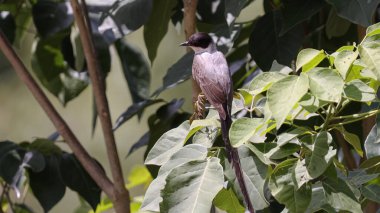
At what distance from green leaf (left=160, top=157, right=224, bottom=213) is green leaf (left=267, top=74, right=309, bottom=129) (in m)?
0.19

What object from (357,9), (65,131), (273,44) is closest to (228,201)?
(357,9)

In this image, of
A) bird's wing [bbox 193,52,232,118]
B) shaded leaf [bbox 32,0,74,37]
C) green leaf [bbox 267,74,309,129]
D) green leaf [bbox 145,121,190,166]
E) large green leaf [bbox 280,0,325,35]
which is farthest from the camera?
shaded leaf [bbox 32,0,74,37]

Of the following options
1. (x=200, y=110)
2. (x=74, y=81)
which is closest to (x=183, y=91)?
(x=74, y=81)

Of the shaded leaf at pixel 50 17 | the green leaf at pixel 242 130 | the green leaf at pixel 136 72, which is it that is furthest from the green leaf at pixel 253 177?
the green leaf at pixel 136 72

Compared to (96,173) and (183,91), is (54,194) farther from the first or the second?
(183,91)

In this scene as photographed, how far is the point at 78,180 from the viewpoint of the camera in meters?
2.43

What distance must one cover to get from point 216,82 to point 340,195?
0.53 meters

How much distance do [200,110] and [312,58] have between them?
0.42 m

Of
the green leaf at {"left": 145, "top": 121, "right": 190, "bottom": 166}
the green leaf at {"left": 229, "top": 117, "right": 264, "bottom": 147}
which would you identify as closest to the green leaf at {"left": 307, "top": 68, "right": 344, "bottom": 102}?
the green leaf at {"left": 229, "top": 117, "right": 264, "bottom": 147}

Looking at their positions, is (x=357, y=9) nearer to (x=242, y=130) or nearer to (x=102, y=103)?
(x=242, y=130)

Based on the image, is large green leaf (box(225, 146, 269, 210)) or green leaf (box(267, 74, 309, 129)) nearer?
green leaf (box(267, 74, 309, 129))

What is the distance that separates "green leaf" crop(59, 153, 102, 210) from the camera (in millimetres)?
2412

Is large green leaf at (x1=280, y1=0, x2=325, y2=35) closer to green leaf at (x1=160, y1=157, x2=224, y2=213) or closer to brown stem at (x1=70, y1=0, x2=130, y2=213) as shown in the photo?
brown stem at (x1=70, y1=0, x2=130, y2=213)

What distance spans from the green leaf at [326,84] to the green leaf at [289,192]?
175 mm
